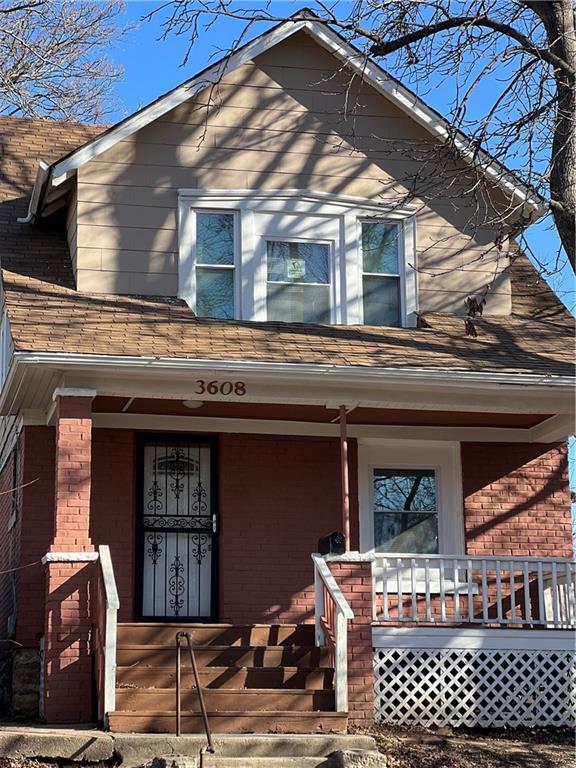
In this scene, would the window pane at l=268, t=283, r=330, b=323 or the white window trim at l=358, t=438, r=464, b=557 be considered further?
the white window trim at l=358, t=438, r=464, b=557

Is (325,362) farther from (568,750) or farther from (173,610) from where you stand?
(568,750)

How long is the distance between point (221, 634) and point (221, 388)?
2.51 m

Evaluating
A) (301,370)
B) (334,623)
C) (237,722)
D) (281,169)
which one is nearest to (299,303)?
(281,169)

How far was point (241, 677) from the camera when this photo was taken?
36.9ft

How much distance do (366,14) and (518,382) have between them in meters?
4.36

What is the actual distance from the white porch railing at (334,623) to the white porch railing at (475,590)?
20.5 inches

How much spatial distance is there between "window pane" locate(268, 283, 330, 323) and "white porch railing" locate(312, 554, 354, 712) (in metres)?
3.10

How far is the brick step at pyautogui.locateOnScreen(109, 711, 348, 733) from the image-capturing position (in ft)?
33.5

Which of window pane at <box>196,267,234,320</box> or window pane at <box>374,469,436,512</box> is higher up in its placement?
window pane at <box>196,267,234,320</box>

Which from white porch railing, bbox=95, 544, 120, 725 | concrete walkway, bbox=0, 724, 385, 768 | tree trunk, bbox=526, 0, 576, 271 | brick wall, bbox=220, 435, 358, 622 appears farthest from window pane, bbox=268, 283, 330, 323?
concrete walkway, bbox=0, 724, 385, 768

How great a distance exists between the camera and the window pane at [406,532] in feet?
46.9

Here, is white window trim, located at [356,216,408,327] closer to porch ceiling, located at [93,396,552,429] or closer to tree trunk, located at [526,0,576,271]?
porch ceiling, located at [93,396,552,429]

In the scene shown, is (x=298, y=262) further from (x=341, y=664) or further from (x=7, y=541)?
(x=341, y=664)

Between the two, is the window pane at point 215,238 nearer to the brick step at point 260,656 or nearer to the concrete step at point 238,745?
the brick step at point 260,656
